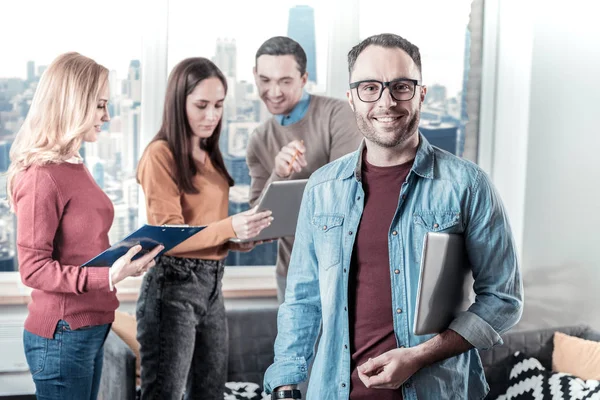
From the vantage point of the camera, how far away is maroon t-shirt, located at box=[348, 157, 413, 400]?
162 centimetres

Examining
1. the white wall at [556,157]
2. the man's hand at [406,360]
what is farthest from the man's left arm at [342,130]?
the man's hand at [406,360]

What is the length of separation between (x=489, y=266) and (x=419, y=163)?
0.86 feet

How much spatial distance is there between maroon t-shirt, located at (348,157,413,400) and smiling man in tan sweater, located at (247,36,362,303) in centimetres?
145

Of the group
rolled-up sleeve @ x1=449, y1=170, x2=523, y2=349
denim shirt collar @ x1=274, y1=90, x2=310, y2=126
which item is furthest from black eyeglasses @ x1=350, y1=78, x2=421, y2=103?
denim shirt collar @ x1=274, y1=90, x2=310, y2=126

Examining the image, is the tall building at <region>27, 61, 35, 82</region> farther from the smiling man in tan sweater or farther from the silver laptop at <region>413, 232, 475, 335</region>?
the silver laptop at <region>413, 232, 475, 335</region>

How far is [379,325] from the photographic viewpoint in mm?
1634

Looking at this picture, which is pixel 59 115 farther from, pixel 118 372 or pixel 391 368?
pixel 391 368

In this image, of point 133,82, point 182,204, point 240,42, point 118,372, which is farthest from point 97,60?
point 118,372

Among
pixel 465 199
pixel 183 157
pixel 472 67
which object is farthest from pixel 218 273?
pixel 472 67

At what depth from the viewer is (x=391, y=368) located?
1539 mm

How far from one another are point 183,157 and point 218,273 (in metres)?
0.42

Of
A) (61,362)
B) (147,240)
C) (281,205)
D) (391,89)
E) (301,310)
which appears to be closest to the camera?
(391,89)

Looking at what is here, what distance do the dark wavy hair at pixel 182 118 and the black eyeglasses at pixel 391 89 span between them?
1.11 meters

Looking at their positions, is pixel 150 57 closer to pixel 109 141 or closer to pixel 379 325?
pixel 109 141
